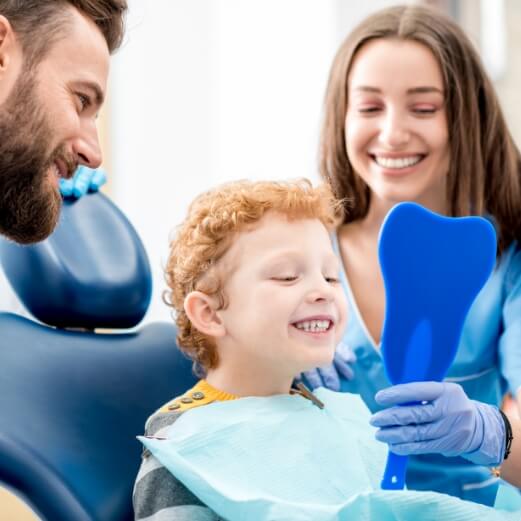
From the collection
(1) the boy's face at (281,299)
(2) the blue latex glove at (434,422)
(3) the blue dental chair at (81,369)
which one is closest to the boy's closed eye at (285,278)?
(1) the boy's face at (281,299)

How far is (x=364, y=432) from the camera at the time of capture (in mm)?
1334

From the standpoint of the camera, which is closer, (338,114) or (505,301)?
(505,301)

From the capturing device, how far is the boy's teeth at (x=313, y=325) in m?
1.24

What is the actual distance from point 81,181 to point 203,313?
0.40 m

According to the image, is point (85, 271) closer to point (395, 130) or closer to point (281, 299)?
point (281, 299)

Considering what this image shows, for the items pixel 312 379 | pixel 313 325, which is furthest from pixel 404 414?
pixel 312 379

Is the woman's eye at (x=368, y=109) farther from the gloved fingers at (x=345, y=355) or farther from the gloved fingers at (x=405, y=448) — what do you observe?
the gloved fingers at (x=405, y=448)

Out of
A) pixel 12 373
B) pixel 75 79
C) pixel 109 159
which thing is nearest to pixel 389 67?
pixel 75 79

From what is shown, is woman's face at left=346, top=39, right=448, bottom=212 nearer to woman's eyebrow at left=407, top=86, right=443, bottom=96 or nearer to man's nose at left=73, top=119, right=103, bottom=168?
woman's eyebrow at left=407, top=86, right=443, bottom=96

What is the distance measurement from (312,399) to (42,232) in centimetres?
48

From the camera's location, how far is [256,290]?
1.23m

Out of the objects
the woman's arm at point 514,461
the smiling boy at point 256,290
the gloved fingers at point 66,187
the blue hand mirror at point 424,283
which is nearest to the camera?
the blue hand mirror at point 424,283

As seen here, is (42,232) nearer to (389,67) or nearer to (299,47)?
(389,67)

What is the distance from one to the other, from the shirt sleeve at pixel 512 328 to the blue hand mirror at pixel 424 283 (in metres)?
0.44
